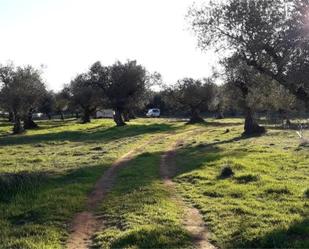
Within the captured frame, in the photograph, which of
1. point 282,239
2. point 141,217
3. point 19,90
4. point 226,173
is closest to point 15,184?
point 141,217

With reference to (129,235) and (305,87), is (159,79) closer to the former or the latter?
(305,87)

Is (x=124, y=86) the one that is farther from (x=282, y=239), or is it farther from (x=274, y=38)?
(x=282, y=239)

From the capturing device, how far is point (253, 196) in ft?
61.1

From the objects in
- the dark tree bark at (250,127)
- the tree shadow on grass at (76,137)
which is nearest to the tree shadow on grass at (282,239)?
the tree shadow on grass at (76,137)

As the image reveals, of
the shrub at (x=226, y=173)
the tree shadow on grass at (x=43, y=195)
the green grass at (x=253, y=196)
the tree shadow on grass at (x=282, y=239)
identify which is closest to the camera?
the tree shadow on grass at (x=282, y=239)

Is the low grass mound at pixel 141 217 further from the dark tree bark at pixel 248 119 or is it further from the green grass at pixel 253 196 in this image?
the dark tree bark at pixel 248 119

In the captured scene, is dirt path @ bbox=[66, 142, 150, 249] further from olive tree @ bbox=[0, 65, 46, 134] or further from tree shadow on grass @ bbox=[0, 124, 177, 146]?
olive tree @ bbox=[0, 65, 46, 134]

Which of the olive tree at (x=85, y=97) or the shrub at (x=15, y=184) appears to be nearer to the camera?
the shrub at (x=15, y=184)

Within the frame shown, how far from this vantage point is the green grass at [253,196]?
43.5ft

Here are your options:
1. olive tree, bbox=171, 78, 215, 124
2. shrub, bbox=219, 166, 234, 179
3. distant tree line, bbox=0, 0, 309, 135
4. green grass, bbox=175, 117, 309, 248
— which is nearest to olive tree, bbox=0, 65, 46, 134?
distant tree line, bbox=0, 0, 309, 135

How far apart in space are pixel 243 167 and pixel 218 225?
40.1 feet

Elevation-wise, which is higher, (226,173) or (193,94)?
(193,94)

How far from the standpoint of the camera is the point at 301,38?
63.9ft

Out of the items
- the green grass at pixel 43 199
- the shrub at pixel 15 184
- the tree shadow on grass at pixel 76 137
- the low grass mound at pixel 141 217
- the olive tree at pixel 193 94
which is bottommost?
the tree shadow on grass at pixel 76 137
